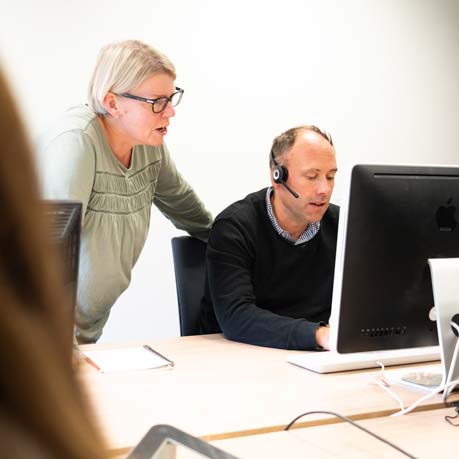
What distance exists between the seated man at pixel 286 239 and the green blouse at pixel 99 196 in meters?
0.27

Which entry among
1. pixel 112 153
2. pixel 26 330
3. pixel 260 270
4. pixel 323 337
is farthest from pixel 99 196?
pixel 26 330

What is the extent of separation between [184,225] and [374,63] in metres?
1.73

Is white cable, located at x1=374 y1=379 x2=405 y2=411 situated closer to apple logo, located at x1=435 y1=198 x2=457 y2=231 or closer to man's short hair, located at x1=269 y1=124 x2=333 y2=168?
apple logo, located at x1=435 y1=198 x2=457 y2=231

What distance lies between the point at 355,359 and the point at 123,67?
106 centimetres

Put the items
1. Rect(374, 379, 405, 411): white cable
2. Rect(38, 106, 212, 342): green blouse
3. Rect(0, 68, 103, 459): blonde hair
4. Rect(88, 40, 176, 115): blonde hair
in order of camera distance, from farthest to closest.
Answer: Rect(88, 40, 176, 115): blonde hair, Rect(38, 106, 212, 342): green blouse, Rect(374, 379, 405, 411): white cable, Rect(0, 68, 103, 459): blonde hair

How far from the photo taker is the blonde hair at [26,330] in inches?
9.6

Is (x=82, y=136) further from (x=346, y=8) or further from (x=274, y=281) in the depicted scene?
(x=346, y=8)

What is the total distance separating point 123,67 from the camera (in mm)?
2045

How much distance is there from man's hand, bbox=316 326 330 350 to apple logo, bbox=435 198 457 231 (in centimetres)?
42

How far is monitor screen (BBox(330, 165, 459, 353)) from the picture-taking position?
135 cm

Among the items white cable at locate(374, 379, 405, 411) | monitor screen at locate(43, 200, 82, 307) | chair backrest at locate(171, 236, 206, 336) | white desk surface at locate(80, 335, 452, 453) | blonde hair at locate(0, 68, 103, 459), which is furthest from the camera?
chair backrest at locate(171, 236, 206, 336)

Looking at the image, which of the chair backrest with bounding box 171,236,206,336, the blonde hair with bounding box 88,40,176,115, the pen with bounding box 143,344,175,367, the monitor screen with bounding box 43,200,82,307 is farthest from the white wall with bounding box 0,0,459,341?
the monitor screen with bounding box 43,200,82,307

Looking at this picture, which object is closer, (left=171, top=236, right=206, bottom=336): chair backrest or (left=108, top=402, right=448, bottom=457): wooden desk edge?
(left=108, top=402, right=448, bottom=457): wooden desk edge

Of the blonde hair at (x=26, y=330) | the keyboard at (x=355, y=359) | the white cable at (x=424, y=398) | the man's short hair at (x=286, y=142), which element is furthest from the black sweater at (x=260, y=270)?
the blonde hair at (x=26, y=330)
